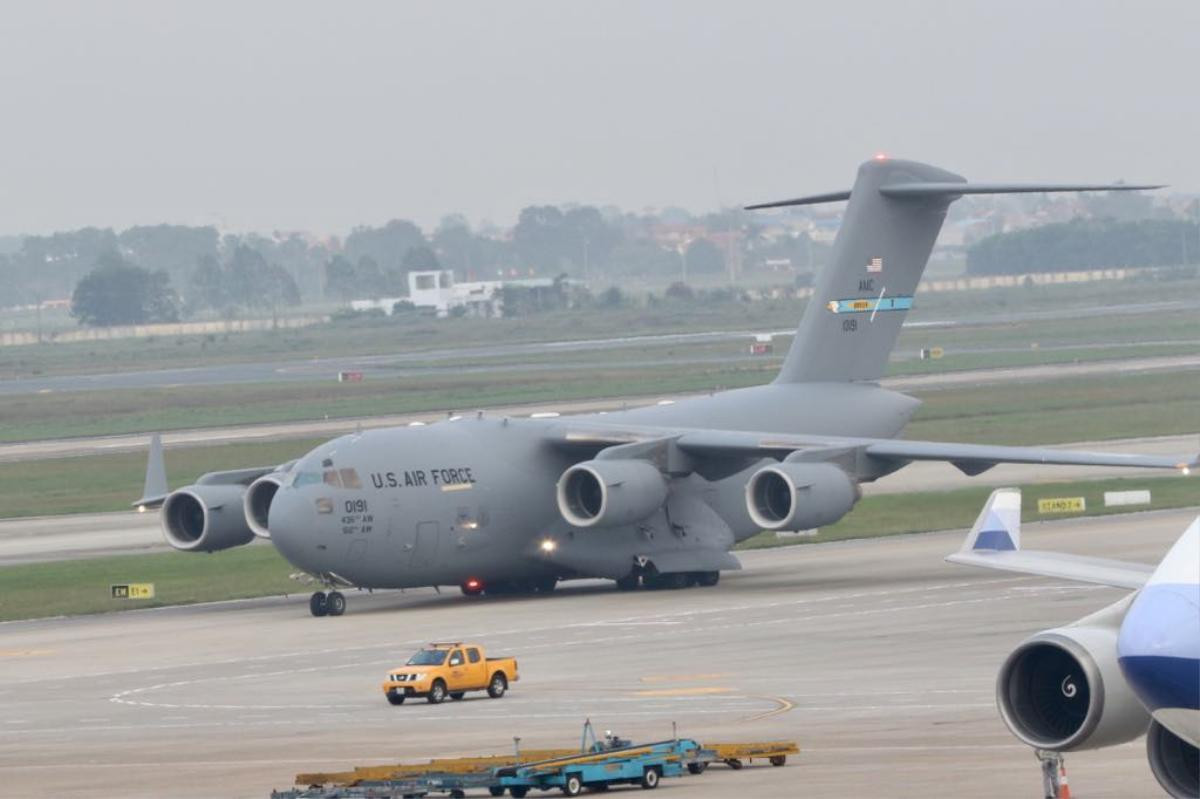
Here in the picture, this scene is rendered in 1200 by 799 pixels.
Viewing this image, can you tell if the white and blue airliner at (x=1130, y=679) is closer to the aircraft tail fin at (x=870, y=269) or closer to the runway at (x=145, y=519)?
the aircraft tail fin at (x=870, y=269)

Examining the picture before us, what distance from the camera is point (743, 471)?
4788cm

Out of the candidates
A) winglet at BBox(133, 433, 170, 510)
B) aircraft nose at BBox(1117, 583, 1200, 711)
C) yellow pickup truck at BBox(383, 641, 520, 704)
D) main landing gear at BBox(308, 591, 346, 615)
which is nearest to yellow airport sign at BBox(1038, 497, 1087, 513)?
main landing gear at BBox(308, 591, 346, 615)

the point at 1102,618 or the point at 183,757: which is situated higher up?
the point at 1102,618

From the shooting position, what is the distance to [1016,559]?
19.9 metres

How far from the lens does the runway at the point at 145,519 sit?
56.8 meters

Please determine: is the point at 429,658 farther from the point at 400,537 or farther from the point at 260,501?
the point at 260,501

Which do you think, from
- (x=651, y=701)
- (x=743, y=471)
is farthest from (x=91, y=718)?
(x=743, y=471)

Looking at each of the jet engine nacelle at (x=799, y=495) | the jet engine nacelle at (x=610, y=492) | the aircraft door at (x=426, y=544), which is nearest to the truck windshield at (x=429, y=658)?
the aircraft door at (x=426, y=544)

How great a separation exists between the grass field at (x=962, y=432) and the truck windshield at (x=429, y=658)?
116 feet

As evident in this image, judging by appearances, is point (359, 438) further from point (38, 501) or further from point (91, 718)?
point (38, 501)

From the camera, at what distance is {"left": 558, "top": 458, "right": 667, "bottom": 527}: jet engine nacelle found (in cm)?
4425

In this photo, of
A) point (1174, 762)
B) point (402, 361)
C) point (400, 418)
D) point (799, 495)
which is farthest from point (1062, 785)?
point (402, 361)

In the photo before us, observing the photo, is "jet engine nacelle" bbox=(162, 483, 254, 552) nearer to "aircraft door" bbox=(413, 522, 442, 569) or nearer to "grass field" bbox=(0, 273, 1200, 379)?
"aircraft door" bbox=(413, 522, 442, 569)

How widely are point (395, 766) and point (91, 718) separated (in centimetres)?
851
